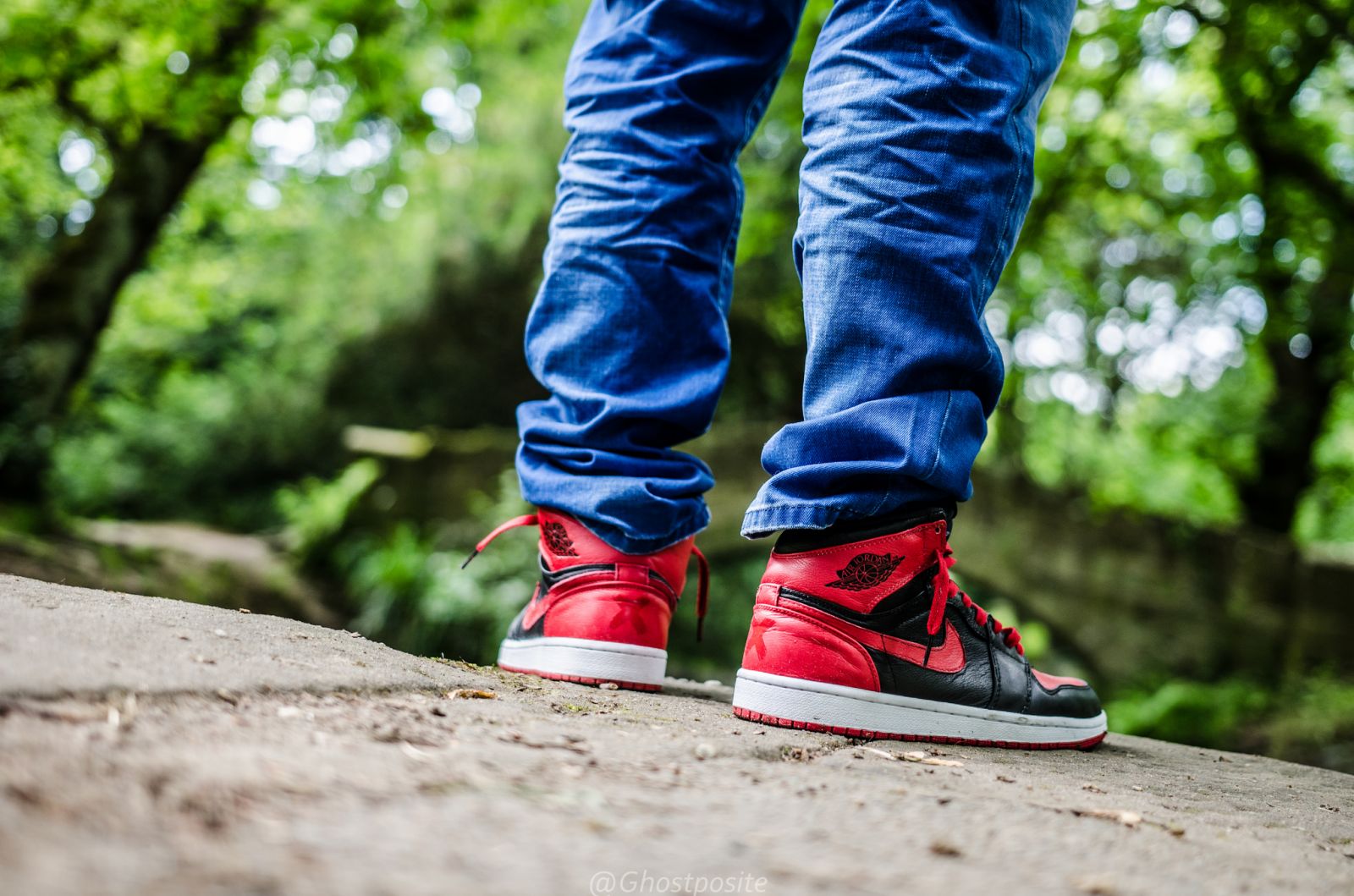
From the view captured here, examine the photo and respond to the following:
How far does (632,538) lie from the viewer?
1632mm

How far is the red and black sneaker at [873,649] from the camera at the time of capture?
1.40 metres

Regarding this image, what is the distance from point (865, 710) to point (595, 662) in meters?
0.48

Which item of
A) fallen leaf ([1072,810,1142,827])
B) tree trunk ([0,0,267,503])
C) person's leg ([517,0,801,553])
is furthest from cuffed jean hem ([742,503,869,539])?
tree trunk ([0,0,267,503])

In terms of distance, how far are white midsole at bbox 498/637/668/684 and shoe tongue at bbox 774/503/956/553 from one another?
14.5 inches

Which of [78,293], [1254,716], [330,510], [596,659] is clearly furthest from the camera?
[330,510]

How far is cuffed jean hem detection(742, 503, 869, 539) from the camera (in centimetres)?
138

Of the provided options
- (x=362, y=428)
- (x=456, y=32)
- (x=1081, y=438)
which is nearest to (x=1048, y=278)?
(x=1081, y=438)

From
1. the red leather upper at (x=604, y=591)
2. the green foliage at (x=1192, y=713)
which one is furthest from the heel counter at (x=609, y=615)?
the green foliage at (x=1192, y=713)

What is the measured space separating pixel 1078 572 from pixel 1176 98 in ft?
19.9

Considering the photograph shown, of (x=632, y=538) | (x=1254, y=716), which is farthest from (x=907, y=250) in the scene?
(x=1254, y=716)

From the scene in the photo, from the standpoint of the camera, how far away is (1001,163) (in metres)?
1.39

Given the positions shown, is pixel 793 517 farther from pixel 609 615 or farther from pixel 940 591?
pixel 609 615

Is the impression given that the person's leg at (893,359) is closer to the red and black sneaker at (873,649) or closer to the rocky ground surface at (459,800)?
the red and black sneaker at (873,649)

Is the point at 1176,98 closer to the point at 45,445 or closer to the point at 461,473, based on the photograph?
the point at 461,473
